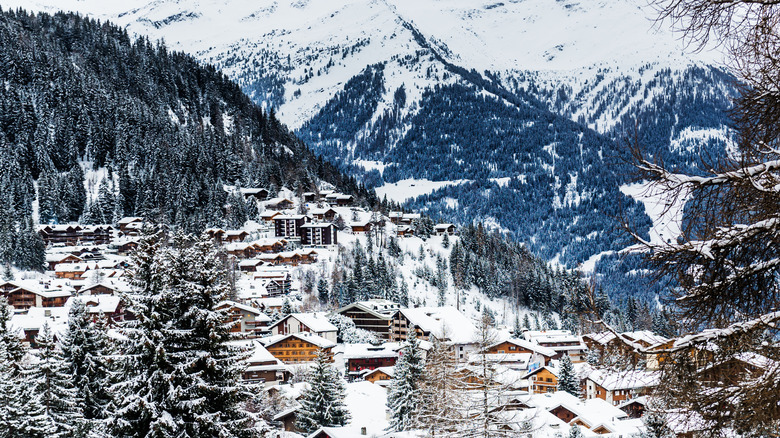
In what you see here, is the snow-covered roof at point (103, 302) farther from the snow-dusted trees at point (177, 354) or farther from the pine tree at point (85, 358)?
the snow-dusted trees at point (177, 354)

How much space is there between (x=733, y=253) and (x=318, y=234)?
398 ft

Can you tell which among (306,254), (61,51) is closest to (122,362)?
(306,254)

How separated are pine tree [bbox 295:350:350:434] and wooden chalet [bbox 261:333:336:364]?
85.9ft

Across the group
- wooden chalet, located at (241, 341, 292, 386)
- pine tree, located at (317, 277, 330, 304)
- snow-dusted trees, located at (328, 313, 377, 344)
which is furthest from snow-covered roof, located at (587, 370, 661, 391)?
pine tree, located at (317, 277, 330, 304)

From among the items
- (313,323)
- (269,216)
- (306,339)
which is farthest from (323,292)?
(269,216)

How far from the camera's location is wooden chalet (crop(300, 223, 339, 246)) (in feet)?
410

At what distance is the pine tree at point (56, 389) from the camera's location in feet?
77.5

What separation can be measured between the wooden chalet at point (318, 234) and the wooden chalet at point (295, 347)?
49959 millimetres

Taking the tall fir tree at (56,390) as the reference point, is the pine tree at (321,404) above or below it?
below

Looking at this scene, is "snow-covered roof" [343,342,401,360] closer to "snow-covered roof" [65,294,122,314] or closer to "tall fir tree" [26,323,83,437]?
→ "snow-covered roof" [65,294,122,314]

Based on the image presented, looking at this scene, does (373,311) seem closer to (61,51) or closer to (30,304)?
(30,304)

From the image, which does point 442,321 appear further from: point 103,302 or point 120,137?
point 120,137

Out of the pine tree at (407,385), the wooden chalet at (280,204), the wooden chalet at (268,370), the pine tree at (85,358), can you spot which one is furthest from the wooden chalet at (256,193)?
the pine tree at (85,358)

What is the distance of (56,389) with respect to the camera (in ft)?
79.3
